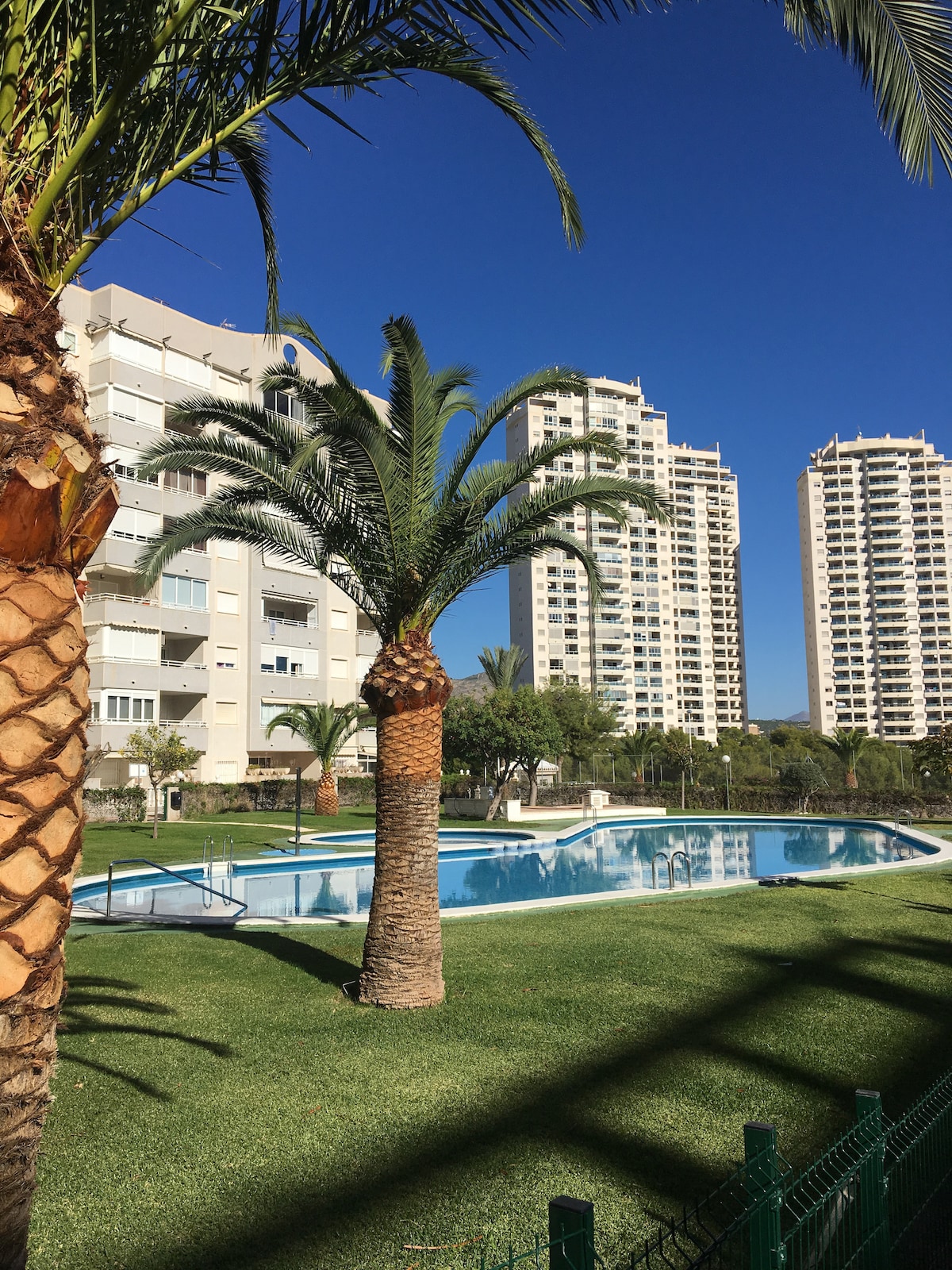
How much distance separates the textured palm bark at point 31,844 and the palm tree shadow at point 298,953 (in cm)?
727

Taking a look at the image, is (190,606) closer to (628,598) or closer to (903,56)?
(903,56)

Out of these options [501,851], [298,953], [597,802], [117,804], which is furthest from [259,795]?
[298,953]

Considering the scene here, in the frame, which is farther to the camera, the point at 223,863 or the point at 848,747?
the point at 848,747

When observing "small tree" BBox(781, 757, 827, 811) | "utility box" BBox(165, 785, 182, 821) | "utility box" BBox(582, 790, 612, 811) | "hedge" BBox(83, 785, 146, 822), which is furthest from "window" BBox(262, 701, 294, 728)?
"small tree" BBox(781, 757, 827, 811)

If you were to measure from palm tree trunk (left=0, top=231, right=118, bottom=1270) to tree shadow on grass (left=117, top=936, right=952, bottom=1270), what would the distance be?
238 cm

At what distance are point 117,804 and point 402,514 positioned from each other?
23585mm

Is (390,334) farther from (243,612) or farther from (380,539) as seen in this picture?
(243,612)

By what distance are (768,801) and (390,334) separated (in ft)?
107

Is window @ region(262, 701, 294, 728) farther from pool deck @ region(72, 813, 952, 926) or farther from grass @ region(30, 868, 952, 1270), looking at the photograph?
grass @ region(30, 868, 952, 1270)

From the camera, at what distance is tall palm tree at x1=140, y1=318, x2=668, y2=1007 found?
8.70m

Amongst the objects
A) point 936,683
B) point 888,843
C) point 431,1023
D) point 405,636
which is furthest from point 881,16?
point 936,683

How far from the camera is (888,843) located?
27016mm

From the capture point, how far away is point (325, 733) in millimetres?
33156

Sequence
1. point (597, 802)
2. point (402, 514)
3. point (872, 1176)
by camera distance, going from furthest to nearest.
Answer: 1. point (597, 802)
2. point (402, 514)
3. point (872, 1176)
